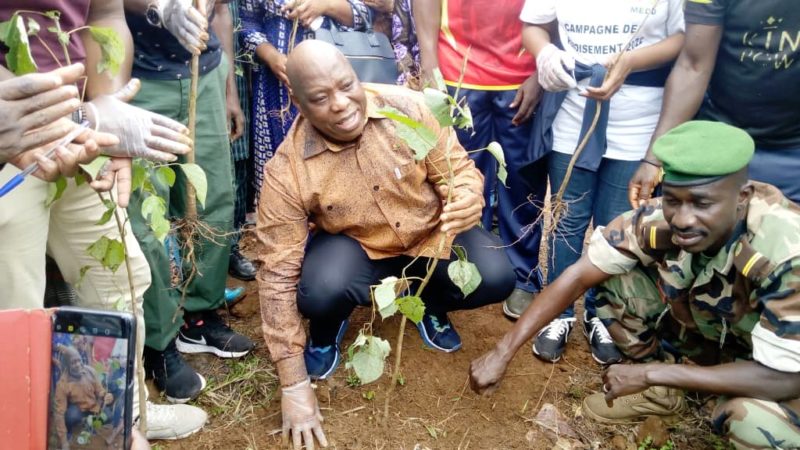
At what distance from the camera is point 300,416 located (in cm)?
220

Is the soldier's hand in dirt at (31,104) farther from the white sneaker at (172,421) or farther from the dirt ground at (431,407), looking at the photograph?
the dirt ground at (431,407)

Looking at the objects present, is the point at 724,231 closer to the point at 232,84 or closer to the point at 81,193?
the point at 81,193

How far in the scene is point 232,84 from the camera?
2.88 m

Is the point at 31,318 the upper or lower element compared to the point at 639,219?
upper

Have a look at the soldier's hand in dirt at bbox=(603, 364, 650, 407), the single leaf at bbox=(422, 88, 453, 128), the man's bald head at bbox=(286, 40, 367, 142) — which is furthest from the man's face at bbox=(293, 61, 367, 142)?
the soldier's hand in dirt at bbox=(603, 364, 650, 407)

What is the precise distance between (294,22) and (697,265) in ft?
5.95

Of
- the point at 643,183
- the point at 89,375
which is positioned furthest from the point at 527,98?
the point at 89,375

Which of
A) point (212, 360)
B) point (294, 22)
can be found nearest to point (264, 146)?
point (294, 22)

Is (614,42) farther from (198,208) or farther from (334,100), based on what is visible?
(198,208)

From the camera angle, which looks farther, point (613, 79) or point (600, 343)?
point (600, 343)

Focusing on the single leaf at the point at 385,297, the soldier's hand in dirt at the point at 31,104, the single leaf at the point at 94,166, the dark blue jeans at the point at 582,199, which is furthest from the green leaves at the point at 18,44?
the dark blue jeans at the point at 582,199

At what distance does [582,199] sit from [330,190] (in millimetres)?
1030

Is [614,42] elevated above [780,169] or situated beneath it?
elevated above

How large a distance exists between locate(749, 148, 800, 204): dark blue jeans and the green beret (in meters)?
0.57
